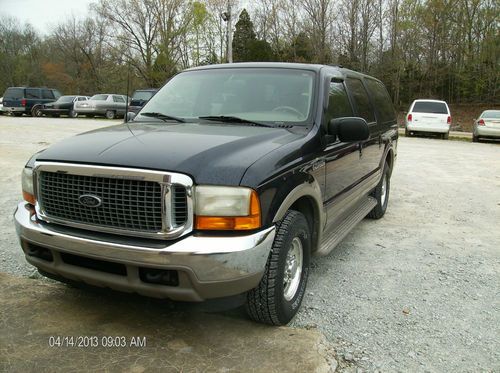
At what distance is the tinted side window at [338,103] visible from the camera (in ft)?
12.8

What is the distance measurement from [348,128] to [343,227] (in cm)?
116

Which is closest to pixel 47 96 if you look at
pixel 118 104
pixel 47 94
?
pixel 47 94

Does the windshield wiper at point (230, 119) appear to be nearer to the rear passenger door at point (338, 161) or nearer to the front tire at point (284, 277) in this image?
the rear passenger door at point (338, 161)

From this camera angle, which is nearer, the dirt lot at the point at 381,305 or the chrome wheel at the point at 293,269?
the dirt lot at the point at 381,305

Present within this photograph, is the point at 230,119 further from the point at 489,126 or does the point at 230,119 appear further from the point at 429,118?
the point at 489,126

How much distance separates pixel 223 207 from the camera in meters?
2.55

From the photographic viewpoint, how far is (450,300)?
142 inches

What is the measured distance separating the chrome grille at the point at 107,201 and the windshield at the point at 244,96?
52.9 inches

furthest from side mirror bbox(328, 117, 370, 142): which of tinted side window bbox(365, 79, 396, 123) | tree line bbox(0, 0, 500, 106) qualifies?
tree line bbox(0, 0, 500, 106)

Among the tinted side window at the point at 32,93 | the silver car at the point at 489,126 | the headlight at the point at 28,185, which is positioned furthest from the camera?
the tinted side window at the point at 32,93

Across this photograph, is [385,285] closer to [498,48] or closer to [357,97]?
[357,97]

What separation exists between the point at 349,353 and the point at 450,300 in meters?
1.23

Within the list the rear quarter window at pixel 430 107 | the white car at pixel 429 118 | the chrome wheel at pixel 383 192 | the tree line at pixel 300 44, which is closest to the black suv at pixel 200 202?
the chrome wheel at pixel 383 192

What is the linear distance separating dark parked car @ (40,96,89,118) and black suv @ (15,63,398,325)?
87.2 feet
